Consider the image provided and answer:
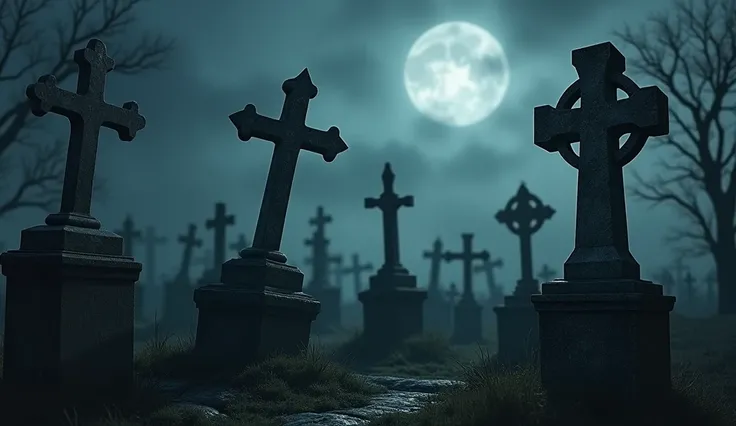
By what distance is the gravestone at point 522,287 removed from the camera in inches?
661

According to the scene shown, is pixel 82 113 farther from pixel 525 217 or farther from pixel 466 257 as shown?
pixel 466 257

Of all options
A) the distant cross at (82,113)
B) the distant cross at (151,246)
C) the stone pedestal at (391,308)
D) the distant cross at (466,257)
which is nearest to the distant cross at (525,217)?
the stone pedestal at (391,308)

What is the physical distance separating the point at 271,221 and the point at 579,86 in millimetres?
4098

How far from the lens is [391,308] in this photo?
1623cm

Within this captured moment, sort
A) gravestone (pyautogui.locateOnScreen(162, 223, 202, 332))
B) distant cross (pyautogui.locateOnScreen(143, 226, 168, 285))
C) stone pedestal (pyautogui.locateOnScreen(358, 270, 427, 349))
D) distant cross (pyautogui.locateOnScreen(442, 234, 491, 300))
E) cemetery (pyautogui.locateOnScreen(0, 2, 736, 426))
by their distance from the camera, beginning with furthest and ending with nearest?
1. distant cross (pyautogui.locateOnScreen(143, 226, 168, 285))
2. gravestone (pyautogui.locateOnScreen(162, 223, 202, 332))
3. distant cross (pyautogui.locateOnScreen(442, 234, 491, 300))
4. stone pedestal (pyautogui.locateOnScreen(358, 270, 427, 349))
5. cemetery (pyautogui.locateOnScreen(0, 2, 736, 426))

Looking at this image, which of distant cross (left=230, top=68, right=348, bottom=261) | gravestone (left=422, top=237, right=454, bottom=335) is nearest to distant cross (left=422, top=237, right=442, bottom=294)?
gravestone (left=422, top=237, right=454, bottom=335)

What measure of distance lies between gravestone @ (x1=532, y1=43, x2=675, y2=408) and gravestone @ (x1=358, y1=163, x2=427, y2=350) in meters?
9.31

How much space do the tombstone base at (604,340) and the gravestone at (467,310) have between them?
16598 millimetres

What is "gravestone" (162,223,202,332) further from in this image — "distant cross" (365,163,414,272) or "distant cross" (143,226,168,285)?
"distant cross" (143,226,168,285)

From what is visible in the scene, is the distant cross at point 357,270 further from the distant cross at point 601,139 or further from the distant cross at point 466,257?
the distant cross at point 601,139

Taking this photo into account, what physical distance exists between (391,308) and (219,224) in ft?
35.4

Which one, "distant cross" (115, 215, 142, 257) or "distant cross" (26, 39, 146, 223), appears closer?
"distant cross" (26, 39, 146, 223)

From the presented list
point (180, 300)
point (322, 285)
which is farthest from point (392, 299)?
point (322, 285)

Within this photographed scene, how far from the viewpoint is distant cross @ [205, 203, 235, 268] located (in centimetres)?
2527
